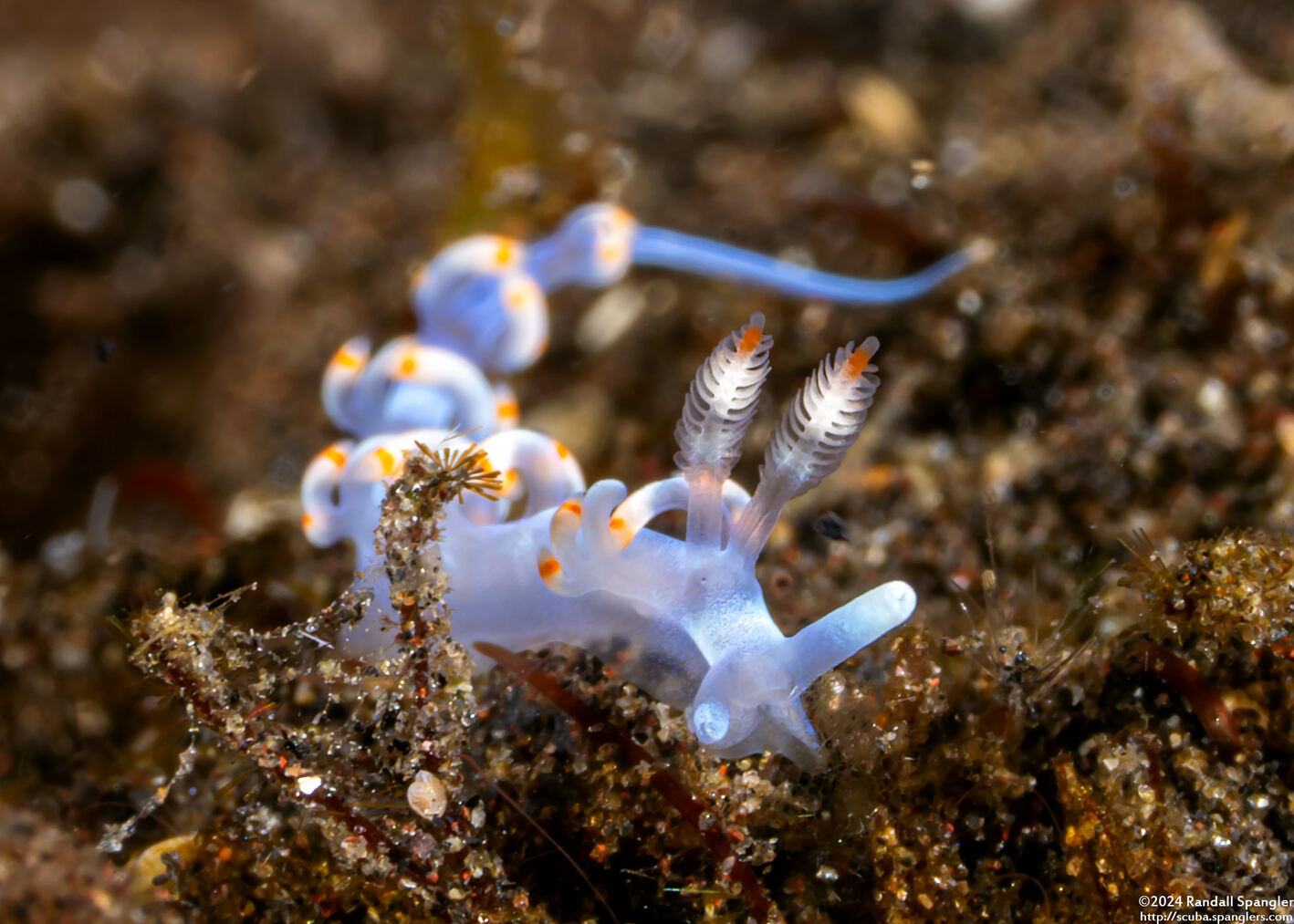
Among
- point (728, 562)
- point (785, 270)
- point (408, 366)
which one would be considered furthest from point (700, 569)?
point (785, 270)

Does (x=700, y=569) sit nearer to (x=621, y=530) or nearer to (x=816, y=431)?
(x=621, y=530)

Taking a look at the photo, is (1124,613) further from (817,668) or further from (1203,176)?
(1203,176)

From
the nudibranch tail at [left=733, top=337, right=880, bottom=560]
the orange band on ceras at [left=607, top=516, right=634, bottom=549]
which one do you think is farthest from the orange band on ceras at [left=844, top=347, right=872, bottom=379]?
the orange band on ceras at [left=607, top=516, right=634, bottom=549]

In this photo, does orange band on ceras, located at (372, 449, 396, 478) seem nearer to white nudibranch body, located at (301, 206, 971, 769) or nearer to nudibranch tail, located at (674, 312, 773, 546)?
white nudibranch body, located at (301, 206, 971, 769)

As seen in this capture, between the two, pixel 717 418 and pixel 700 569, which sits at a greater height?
pixel 717 418

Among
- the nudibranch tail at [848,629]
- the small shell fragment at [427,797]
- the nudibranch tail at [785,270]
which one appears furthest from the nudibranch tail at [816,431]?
the nudibranch tail at [785,270]
